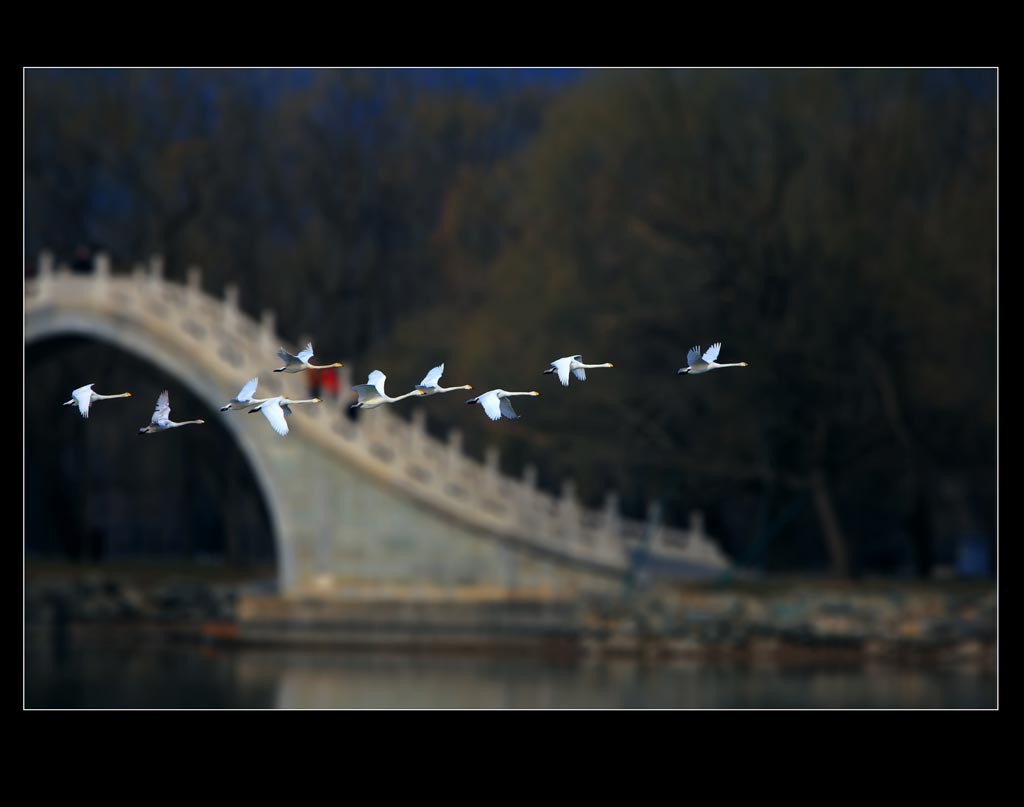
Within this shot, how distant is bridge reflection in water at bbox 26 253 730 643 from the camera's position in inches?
1214

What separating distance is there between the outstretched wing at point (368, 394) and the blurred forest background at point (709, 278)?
572 inches

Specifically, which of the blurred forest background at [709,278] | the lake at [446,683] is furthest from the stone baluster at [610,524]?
the lake at [446,683]

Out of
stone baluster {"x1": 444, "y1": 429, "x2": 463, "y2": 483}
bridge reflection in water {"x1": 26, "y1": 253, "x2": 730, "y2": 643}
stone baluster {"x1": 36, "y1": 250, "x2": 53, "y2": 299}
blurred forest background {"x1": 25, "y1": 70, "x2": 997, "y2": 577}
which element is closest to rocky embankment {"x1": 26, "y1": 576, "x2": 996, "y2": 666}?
bridge reflection in water {"x1": 26, "y1": 253, "x2": 730, "y2": 643}

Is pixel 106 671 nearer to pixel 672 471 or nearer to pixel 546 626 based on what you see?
pixel 546 626

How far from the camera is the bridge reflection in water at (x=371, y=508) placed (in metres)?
30.8

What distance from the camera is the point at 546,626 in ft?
100

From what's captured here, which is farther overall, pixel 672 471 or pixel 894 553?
pixel 894 553

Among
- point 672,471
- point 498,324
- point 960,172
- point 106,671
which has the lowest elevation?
point 106,671

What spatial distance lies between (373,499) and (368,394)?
14.3m

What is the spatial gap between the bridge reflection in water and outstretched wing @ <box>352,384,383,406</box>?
13649mm

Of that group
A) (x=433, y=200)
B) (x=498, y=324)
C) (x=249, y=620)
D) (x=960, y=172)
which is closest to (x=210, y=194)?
(x=433, y=200)

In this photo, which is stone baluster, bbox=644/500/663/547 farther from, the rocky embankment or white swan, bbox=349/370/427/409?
white swan, bbox=349/370/427/409

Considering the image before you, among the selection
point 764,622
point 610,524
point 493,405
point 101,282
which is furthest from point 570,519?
point 493,405

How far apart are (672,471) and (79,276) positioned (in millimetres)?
9823
